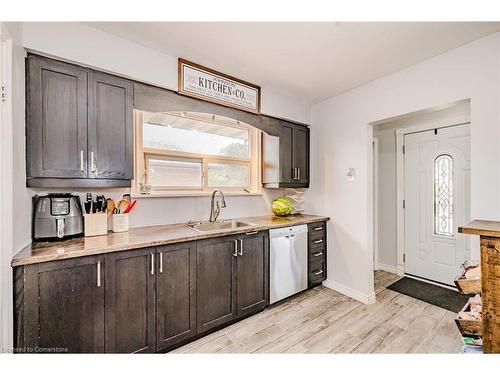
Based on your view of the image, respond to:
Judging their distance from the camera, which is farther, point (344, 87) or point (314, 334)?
point (344, 87)

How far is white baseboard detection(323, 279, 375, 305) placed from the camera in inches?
102

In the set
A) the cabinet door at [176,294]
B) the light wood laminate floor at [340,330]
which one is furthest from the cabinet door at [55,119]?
the light wood laminate floor at [340,330]

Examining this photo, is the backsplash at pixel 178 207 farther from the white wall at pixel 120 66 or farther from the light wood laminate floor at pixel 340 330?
the light wood laminate floor at pixel 340 330

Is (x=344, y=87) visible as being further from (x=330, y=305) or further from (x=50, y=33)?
(x=50, y=33)

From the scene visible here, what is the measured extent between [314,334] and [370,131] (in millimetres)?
2223

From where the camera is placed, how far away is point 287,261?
2572 millimetres

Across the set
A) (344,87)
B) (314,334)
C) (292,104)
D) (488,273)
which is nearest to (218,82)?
(292,104)

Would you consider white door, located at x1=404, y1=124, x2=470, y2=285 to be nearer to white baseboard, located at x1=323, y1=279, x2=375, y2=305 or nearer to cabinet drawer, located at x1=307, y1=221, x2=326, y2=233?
white baseboard, located at x1=323, y1=279, x2=375, y2=305

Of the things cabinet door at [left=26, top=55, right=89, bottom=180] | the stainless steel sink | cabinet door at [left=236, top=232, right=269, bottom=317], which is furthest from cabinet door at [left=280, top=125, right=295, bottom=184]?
cabinet door at [left=26, top=55, right=89, bottom=180]

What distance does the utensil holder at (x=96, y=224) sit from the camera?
1747 millimetres
